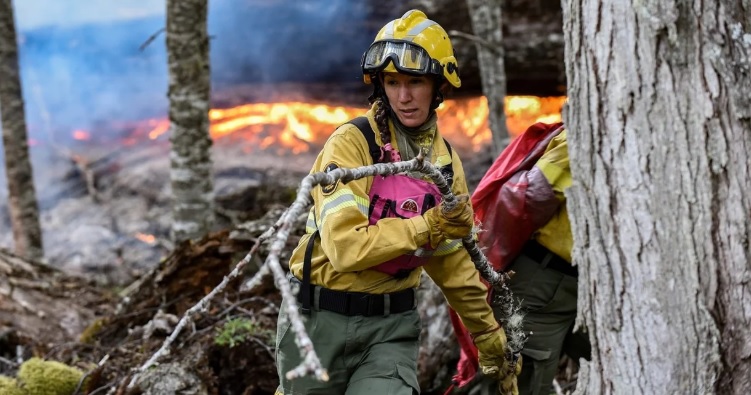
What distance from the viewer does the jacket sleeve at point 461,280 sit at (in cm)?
362

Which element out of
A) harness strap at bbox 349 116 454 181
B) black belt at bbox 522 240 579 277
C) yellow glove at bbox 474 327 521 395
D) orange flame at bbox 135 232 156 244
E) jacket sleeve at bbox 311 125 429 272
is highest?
harness strap at bbox 349 116 454 181

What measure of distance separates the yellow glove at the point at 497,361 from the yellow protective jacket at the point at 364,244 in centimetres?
6

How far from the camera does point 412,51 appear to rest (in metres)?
3.37

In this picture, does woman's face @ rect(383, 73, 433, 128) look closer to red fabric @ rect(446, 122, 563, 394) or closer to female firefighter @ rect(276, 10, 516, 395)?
female firefighter @ rect(276, 10, 516, 395)

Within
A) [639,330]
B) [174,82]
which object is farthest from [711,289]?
[174,82]

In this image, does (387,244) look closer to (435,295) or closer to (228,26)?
(435,295)

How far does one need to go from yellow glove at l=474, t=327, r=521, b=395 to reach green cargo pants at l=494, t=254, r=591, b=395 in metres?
0.20

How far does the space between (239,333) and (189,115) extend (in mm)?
2767

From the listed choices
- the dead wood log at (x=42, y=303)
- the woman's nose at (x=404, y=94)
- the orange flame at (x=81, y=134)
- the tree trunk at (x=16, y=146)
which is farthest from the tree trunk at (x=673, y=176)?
the orange flame at (x=81, y=134)

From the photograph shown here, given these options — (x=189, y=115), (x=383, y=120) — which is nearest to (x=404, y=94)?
(x=383, y=120)

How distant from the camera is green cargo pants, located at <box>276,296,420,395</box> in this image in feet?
10.8

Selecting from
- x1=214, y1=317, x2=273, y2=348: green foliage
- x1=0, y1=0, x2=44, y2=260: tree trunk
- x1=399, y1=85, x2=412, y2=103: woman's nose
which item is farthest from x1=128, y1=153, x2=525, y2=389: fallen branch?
x1=0, y1=0, x2=44, y2=260: tree trunk

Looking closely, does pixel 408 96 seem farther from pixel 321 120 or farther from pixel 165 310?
pixel 321 120

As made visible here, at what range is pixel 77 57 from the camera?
16.1 meters
